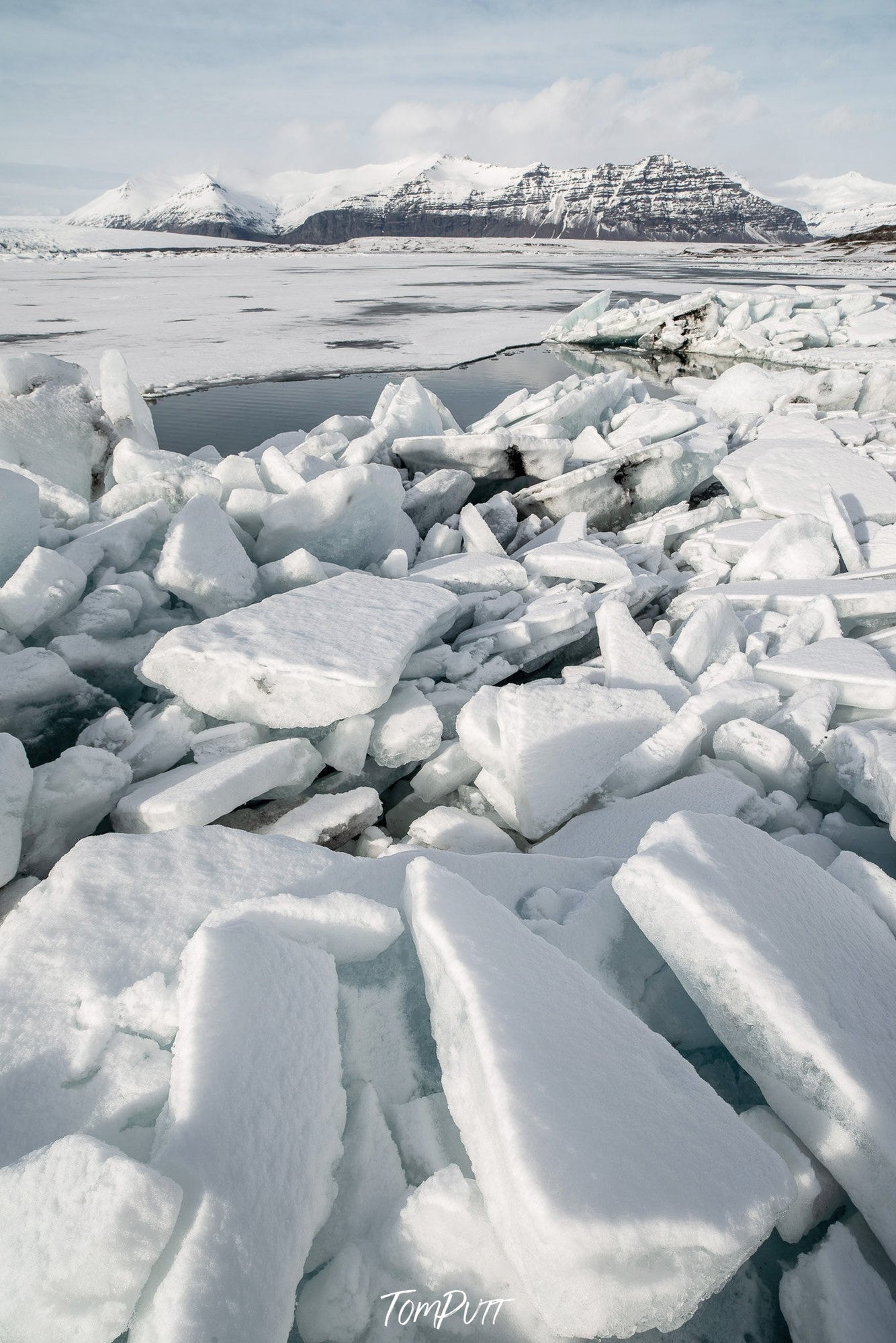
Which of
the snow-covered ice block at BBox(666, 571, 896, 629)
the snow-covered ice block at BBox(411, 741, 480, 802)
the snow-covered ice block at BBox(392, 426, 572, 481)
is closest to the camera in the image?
the snow-covered ice block at BBox(411, 741, 480, 802)

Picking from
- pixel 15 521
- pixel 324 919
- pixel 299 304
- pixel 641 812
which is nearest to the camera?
pixel 324 919

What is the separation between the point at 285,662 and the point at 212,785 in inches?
13.7

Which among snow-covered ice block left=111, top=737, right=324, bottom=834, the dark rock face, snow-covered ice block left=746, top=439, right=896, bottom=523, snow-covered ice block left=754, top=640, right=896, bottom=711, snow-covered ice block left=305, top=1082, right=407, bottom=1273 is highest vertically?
the dark rock face

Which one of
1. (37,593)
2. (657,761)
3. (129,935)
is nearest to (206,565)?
(37,593)

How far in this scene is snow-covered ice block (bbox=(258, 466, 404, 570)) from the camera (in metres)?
2.61

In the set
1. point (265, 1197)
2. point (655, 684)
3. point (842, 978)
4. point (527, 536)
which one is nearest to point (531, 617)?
point (655, 684)

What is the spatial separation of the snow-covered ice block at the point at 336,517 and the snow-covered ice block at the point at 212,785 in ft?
3.60

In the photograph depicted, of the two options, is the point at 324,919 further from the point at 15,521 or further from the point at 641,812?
the point at 15,521

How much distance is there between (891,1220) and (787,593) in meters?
2.23

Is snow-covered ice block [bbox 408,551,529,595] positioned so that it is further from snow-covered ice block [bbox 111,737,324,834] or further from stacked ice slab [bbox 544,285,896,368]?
stacked ice slab [bbox 544,285,896,368]

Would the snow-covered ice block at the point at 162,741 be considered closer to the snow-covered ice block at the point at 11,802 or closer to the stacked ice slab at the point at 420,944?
the stacked ice slab at the point at 420,944

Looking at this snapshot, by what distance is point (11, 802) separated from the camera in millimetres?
1401

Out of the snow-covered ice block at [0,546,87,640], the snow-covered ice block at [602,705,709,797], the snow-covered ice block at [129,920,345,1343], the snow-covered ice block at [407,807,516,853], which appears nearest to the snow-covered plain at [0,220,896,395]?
the snow-covered ice block at [0,546,87,640]

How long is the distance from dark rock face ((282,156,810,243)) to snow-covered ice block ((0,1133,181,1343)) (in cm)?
15409
